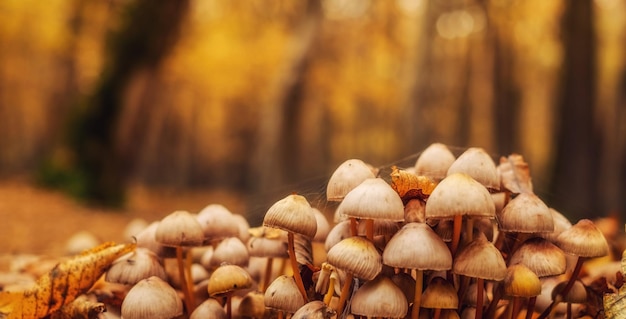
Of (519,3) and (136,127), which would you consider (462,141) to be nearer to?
(519,3)

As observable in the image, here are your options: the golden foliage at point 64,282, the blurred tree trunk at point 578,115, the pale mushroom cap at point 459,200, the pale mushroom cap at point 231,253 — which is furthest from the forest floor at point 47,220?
the blurred tree trunk at point 578,115

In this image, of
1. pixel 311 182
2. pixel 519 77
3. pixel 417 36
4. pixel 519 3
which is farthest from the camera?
pixel 519 77

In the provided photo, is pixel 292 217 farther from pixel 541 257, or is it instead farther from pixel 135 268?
pixel 541 257

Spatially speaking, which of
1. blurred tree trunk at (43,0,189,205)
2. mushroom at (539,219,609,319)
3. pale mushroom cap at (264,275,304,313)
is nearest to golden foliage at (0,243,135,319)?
pale mushroom cap at (264,275,304,313)

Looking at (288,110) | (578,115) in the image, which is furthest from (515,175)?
(288,110)

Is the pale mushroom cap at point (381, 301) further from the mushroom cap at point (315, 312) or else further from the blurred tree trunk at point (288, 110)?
the blurred tree trunk at point (288, 110)

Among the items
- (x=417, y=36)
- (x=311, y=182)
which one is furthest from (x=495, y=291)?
(x=417, y=36)

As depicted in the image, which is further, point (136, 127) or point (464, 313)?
point (136, 127)

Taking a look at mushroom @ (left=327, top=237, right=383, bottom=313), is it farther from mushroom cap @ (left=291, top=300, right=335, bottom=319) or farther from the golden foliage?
the golden foliage
